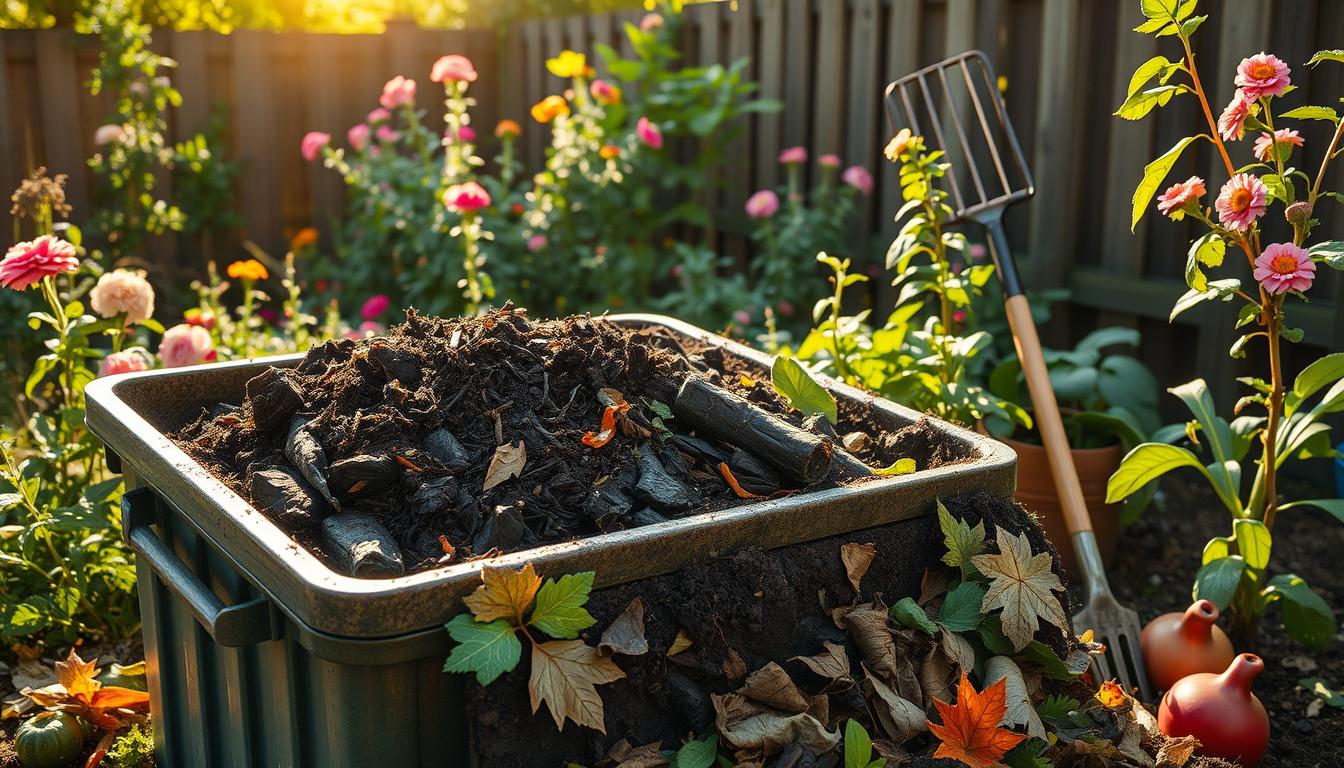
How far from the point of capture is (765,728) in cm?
144

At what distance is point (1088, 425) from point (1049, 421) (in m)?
0.53

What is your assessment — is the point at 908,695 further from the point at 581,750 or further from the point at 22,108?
the point at 22,108

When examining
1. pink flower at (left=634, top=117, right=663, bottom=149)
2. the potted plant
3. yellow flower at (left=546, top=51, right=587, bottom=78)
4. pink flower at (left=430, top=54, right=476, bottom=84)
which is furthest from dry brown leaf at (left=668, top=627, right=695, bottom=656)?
yellow flower at (left=546, top=51, right=587, bottom=78)

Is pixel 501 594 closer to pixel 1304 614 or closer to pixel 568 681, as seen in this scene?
pixel 568 681

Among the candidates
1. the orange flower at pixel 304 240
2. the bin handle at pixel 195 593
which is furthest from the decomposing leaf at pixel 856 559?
the orange flower at pixel 304 240

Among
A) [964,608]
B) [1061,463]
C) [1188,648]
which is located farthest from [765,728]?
[1061,463]

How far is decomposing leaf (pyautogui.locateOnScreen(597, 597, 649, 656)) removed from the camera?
4.49 ft

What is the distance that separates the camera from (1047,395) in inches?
103

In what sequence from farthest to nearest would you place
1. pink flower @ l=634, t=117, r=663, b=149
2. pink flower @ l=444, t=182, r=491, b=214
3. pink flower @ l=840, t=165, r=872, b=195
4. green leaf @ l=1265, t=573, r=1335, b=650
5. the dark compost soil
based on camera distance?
pink flower @ l=634, t=117, r=663, b=149, pink flower @ l=840, t=165, r=872, b=195, pink flower @ l=444, t=182, r=491, b=214, green leaf @ l=1265, t=573, r=1335, b=650, the dark compost soil

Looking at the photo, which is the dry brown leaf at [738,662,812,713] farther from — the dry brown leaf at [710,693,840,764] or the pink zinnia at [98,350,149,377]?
the pink zinnia at [98,350,149,377]

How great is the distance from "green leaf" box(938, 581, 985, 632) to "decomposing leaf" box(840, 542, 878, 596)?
0.47 feet

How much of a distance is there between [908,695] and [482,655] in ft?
1.93

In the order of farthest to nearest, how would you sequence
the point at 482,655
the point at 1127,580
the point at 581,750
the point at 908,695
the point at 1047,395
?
the point at 1127,580, the point at 1047,395, the point at 908,695, the point at 581,750, the point at 482,655

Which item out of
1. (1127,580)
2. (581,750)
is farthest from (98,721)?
(1127,580)
